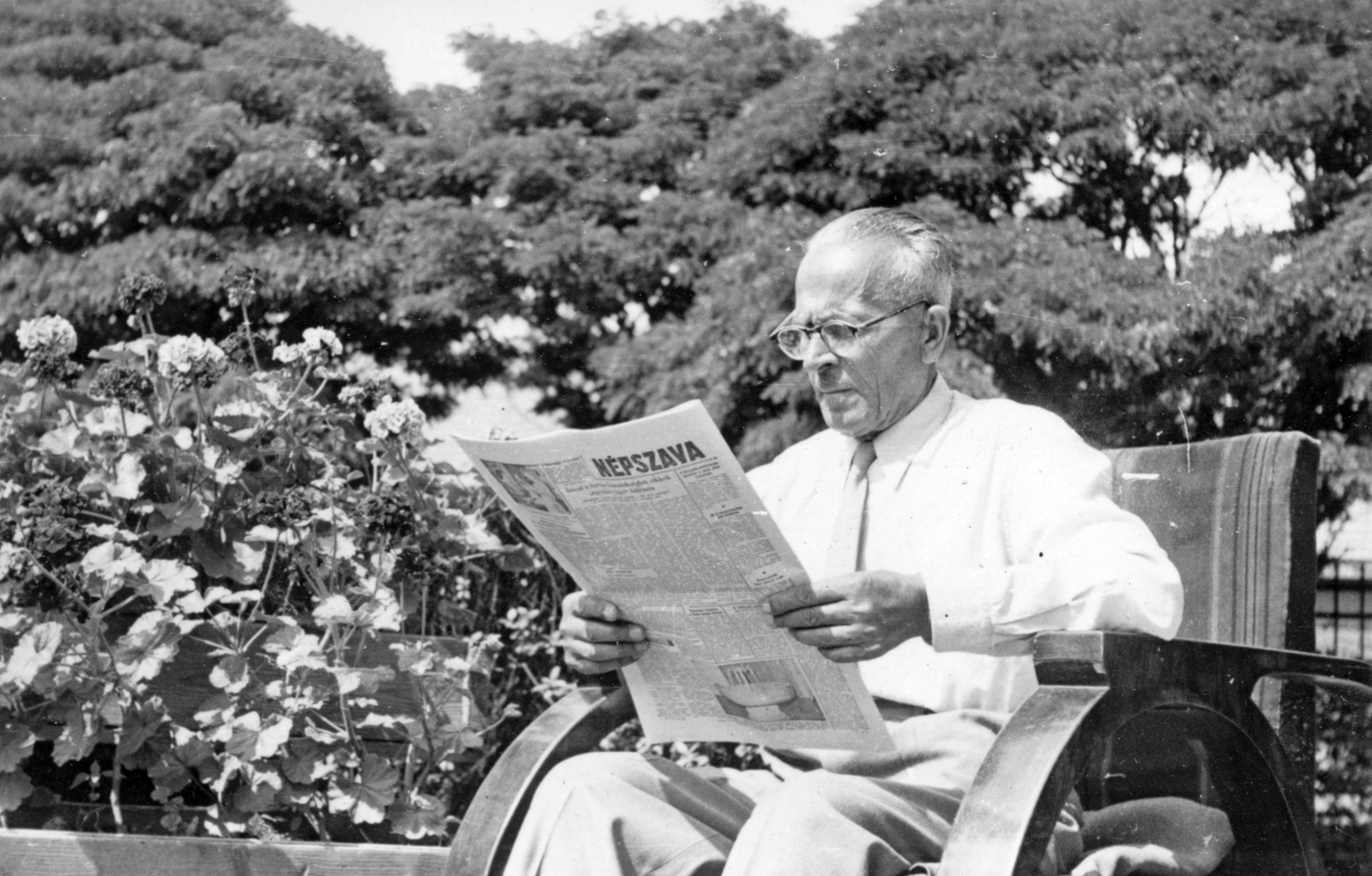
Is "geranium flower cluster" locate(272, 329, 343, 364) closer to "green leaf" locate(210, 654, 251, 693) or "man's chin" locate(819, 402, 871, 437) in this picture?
"green leaf" locate(210, 654, 251, 693)

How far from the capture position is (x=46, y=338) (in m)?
2.88

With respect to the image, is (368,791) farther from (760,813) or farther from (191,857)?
(760,813)

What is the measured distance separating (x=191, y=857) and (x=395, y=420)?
0.93m

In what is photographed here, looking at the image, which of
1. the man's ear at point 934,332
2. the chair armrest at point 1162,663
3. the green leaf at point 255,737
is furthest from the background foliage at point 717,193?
the chair armrest at point 1162,663

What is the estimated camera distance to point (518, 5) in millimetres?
6539

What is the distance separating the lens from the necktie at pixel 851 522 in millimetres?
2182

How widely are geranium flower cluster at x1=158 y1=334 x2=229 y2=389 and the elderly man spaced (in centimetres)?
120

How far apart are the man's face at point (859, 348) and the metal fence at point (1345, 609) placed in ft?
13.6

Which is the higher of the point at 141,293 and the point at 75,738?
the point at 141,293

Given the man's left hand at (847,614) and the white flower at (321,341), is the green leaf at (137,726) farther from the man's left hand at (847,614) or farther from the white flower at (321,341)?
the man's left hand at (847,614)

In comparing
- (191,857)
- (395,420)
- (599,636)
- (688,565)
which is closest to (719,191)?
(395,420)

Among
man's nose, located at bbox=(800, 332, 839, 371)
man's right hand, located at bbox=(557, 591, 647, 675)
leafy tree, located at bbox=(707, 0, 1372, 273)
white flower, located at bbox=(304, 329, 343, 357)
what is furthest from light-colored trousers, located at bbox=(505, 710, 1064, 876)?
leafy tree, located at bbox=(707, 0, 1372, 273)

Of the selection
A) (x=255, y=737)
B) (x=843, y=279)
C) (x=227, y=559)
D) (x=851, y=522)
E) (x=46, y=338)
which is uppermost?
(x=843, y=279)

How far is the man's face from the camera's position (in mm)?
2227
